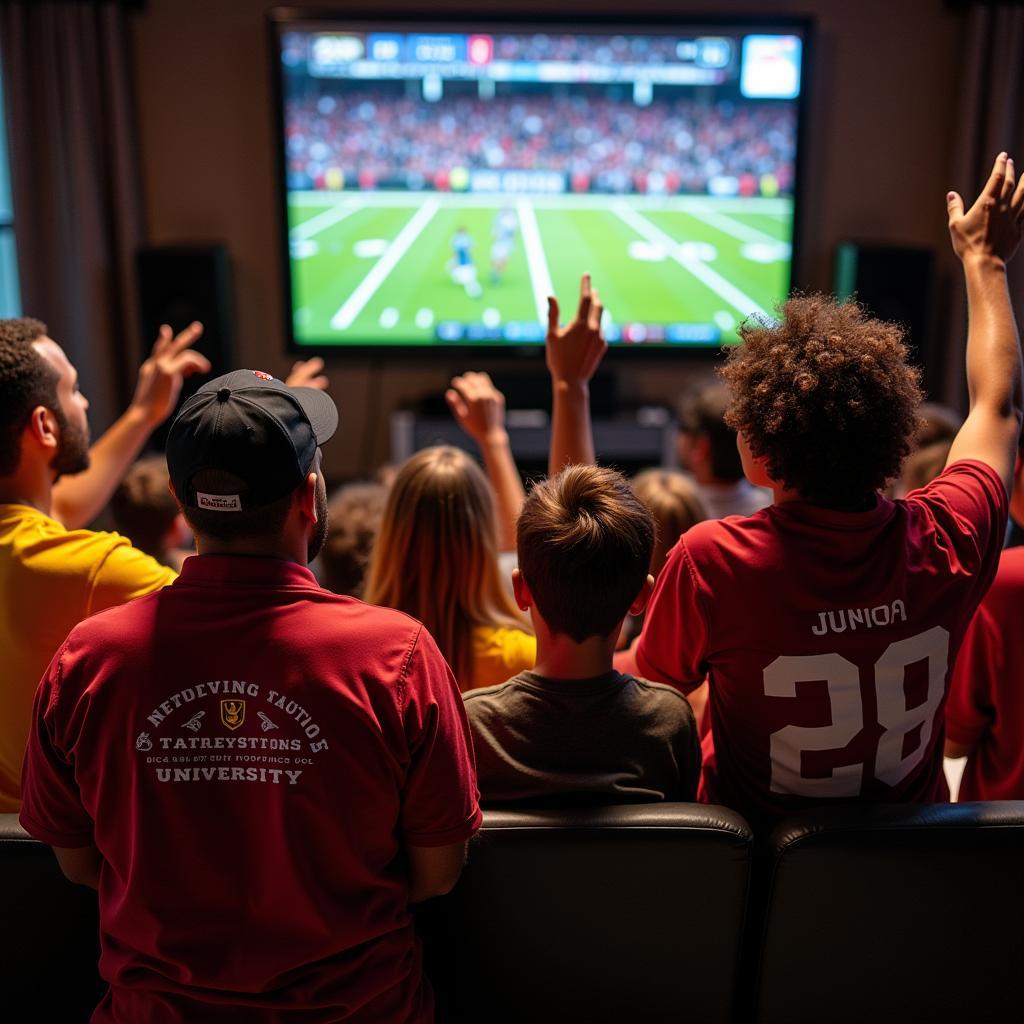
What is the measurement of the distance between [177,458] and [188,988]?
591 millimetres

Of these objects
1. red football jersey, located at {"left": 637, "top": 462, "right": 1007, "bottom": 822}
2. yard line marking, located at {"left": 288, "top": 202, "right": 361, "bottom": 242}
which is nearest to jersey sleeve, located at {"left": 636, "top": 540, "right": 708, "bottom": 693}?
red football jersey, located at {"left": 637, "top": 462, "right": 1007, "bottom": 822}

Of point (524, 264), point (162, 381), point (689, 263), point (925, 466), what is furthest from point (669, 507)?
point (689, 263)

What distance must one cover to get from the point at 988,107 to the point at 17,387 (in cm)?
463

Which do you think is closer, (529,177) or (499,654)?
(499,654)

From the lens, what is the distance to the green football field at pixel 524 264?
193 inches

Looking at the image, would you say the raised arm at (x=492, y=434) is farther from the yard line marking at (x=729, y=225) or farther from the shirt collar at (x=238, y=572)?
the yard line marking at (x=729, y=225)

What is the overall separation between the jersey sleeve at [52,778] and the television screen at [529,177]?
3996mm

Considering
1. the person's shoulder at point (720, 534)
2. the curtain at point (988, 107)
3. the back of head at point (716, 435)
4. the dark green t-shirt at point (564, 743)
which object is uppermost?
the curtain at point (988, 107)

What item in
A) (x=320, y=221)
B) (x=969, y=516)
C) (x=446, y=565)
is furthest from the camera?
(x=320, y=221)

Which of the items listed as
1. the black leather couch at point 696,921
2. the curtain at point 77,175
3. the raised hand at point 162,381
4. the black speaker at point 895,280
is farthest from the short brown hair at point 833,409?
the curtain at point 77,175

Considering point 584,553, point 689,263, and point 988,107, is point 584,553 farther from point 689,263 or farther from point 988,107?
point 988,107

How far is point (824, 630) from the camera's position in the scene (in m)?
1.34

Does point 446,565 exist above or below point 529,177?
below

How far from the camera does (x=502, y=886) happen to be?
1327 mm
